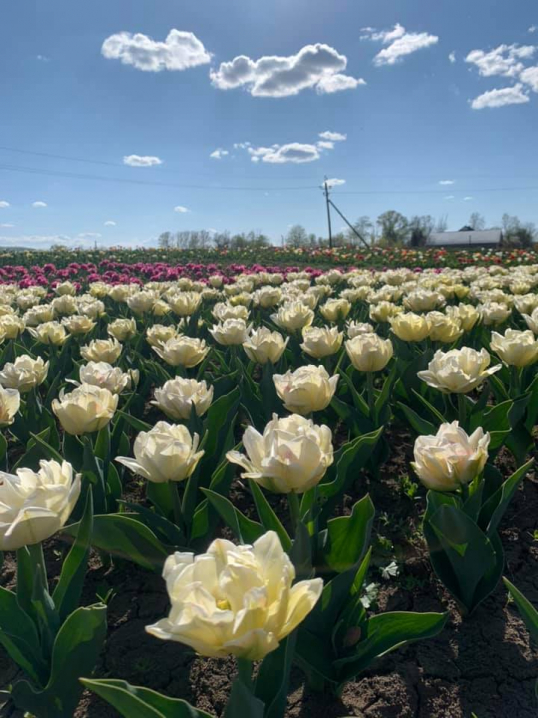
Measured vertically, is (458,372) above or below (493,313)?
below

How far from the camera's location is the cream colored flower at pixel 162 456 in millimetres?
1675

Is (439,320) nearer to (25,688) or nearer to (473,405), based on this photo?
(473,405)

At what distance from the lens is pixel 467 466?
162 cm

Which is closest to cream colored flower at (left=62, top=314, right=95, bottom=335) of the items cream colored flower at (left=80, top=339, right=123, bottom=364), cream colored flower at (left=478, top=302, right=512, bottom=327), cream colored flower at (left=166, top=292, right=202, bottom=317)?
cream colored flower at (left=166, top=292, right=202, bottom=317)

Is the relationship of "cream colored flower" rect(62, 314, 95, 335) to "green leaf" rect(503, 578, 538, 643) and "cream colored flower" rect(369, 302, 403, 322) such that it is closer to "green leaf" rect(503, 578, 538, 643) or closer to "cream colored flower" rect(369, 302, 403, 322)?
"cream colored flower" rect(369, 302, 403, 322)

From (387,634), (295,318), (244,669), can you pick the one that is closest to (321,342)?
(295,318)

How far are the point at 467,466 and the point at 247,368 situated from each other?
2.09 metres

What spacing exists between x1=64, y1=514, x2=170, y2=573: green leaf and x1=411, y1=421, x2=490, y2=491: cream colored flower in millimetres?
898

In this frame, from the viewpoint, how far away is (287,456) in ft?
4.67

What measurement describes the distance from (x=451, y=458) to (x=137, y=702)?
1.07 meters

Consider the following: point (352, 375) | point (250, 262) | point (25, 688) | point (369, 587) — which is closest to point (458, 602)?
point (369, 587)

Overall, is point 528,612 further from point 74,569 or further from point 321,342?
point 321,342

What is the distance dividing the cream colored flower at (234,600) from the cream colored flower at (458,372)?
144 cm

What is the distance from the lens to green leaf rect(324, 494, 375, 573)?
160cm
